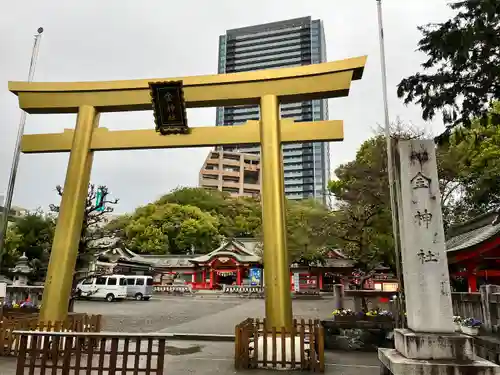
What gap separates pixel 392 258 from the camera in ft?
52.1

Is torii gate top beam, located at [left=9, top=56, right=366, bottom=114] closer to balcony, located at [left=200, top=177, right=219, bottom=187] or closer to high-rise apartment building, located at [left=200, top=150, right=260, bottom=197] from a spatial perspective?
high-rise apartment building, located at [left=200, top=150, right=260, bottom=197]

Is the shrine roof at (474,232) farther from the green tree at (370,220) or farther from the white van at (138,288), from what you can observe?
the white van at (138,288)

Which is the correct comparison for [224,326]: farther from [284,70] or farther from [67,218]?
[284,70]

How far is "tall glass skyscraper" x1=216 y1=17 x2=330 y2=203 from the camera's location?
84.4m

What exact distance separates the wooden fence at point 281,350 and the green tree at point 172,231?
4265cm

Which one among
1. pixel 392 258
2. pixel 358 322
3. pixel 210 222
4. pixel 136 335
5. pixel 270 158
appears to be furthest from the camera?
pixel 210 222

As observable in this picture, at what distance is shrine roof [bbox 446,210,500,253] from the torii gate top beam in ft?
19.6

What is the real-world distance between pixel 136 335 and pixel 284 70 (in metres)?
6.17

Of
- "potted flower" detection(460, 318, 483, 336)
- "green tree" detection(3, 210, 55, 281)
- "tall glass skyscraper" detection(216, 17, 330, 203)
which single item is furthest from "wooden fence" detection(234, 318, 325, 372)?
"tall glass skyscraper" detection(216, 17, 330, 203)

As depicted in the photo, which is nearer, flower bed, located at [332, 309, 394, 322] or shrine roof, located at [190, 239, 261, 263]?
flower bed, located at [332, 309, 394, 322]

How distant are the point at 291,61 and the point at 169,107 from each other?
85367mm

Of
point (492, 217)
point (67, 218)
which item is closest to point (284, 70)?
point (67, 218)

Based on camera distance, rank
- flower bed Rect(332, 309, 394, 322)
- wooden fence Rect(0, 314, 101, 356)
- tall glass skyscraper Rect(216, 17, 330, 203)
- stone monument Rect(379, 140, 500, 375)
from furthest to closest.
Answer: tall glass skyscraper Rect(216, 17, 330, 203) → flower bed Rect(332, 309, 394, 322) → wooden fence Rect(0, 314, 101, 356) → stone monument Rect(379, 140, 500, 375)

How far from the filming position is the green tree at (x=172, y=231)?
1911 inches
